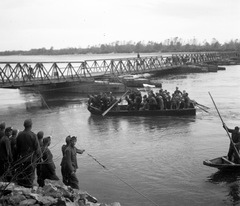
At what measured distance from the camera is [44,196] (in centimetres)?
775

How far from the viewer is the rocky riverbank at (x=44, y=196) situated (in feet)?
23.9

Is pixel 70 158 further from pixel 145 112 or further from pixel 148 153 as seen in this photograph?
pixel 145 112

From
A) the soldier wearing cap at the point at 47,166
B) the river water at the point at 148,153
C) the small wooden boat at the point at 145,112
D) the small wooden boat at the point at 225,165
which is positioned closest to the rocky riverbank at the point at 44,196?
the soldier wearing cap at the point at 47,166

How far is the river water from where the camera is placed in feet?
35.4

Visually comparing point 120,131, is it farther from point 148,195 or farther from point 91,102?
point 148,195

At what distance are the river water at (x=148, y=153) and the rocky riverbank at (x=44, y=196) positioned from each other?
A: 2.28 m

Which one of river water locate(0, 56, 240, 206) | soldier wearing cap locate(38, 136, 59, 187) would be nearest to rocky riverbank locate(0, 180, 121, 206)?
soldier wearing cap locate(38, 136, 59, 187)

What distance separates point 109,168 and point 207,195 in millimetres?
4126

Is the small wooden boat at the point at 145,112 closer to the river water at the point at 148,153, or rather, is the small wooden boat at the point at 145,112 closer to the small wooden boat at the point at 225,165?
the river water at the point at 148,153

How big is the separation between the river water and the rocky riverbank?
7.48 feet

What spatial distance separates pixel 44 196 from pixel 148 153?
26.5ft

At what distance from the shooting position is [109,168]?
1349cm

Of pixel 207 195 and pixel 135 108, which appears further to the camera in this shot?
pixel 135 108

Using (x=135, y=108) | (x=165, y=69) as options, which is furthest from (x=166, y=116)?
(x=165, y=69)
